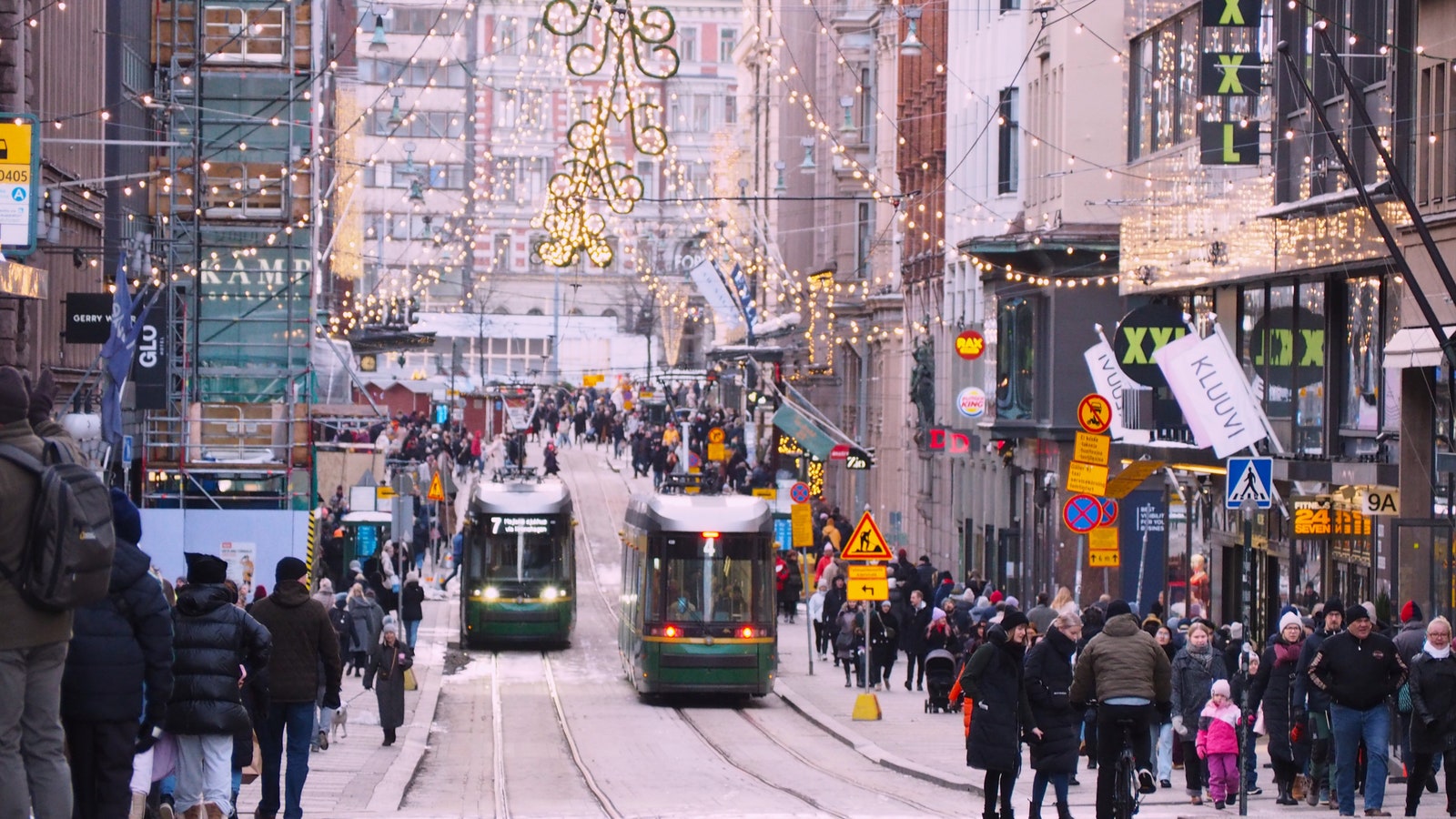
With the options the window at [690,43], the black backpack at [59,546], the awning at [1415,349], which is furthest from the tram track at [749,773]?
the window at [690,43]

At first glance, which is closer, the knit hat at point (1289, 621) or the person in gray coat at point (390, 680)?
the knit hat at point (1289, 621)

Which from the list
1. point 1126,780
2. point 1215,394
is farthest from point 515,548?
point 1126,780

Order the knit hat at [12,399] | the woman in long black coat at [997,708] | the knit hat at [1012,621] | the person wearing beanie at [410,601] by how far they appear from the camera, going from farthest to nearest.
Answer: the person wearing beanie at [410,601]
the knit hat at [1012,621]
the woman in long black coat at [997,708]
the knit hat at [12,399]

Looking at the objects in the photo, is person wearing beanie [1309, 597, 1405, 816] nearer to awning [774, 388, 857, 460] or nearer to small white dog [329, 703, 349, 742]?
small white dog [329, 703, 349, 742]

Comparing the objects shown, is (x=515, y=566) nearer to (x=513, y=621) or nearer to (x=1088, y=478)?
(x=513, y=621)

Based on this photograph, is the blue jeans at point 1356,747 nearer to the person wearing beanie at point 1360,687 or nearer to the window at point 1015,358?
the person wearing beanie at point 1360,687

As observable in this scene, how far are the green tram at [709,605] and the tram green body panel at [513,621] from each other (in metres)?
9.33

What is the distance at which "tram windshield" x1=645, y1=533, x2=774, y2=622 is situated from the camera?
30.8 m

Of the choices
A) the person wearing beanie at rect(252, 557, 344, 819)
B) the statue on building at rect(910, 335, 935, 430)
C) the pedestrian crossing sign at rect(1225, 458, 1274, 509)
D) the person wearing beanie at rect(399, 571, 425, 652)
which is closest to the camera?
the person wearing beanie at rect(252, 557, 344, 819)

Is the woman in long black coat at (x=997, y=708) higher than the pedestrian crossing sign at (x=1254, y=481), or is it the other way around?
the pedestrian crossing sign at (x=1254, y=481)

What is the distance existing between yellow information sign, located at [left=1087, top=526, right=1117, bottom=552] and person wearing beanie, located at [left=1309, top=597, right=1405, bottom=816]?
956cm

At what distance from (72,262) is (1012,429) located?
16.4m

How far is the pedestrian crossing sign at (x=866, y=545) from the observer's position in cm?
2936

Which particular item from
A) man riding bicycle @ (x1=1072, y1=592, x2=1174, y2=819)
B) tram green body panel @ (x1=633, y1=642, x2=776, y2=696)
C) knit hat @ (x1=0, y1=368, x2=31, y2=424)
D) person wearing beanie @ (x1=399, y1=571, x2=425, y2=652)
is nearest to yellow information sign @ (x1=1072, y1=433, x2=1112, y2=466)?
tram green body panel @ (x1=633, y1=642, x2=776, y2=696)
